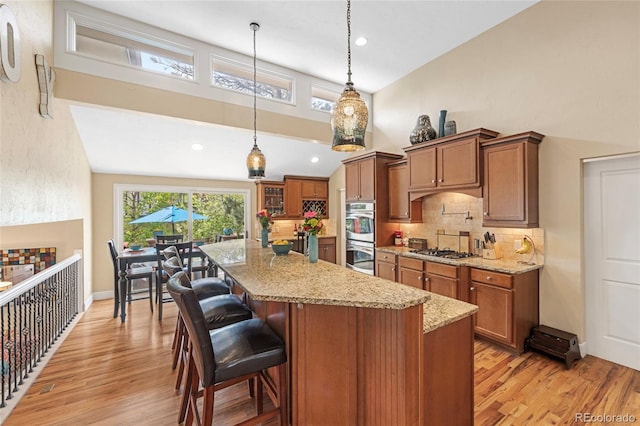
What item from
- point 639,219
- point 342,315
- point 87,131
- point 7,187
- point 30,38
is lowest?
point 342,315

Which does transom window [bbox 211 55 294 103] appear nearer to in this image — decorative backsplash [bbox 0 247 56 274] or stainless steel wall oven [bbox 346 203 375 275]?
stainless steel wall oven [bbox 346 203 375 275]

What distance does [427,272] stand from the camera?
11.5 feet

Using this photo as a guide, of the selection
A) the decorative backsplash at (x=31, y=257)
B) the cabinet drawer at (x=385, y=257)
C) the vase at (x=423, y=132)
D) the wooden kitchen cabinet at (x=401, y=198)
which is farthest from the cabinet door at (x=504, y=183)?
the decorative backsplash at (x=31, y=257)

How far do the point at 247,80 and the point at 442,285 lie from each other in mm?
3871

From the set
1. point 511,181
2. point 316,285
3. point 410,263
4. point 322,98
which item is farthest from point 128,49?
point 511,181

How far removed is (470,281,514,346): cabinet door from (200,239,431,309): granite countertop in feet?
6.06

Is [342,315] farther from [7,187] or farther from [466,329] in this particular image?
[7,187]

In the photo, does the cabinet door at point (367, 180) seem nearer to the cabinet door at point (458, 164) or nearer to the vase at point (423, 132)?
the vase at point (423, 132)

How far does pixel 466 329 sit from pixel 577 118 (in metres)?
2.58

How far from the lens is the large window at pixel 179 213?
5.14m

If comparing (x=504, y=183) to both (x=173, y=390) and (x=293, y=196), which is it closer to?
(x=173, y=390)

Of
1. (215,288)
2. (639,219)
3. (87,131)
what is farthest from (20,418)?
(639,219)

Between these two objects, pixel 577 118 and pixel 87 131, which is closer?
pixel 577 118

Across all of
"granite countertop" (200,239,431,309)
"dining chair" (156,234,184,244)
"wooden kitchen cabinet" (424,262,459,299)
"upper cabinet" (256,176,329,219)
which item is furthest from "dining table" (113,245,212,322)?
"wooden kitchen cabinet" (424,262,459,299)
